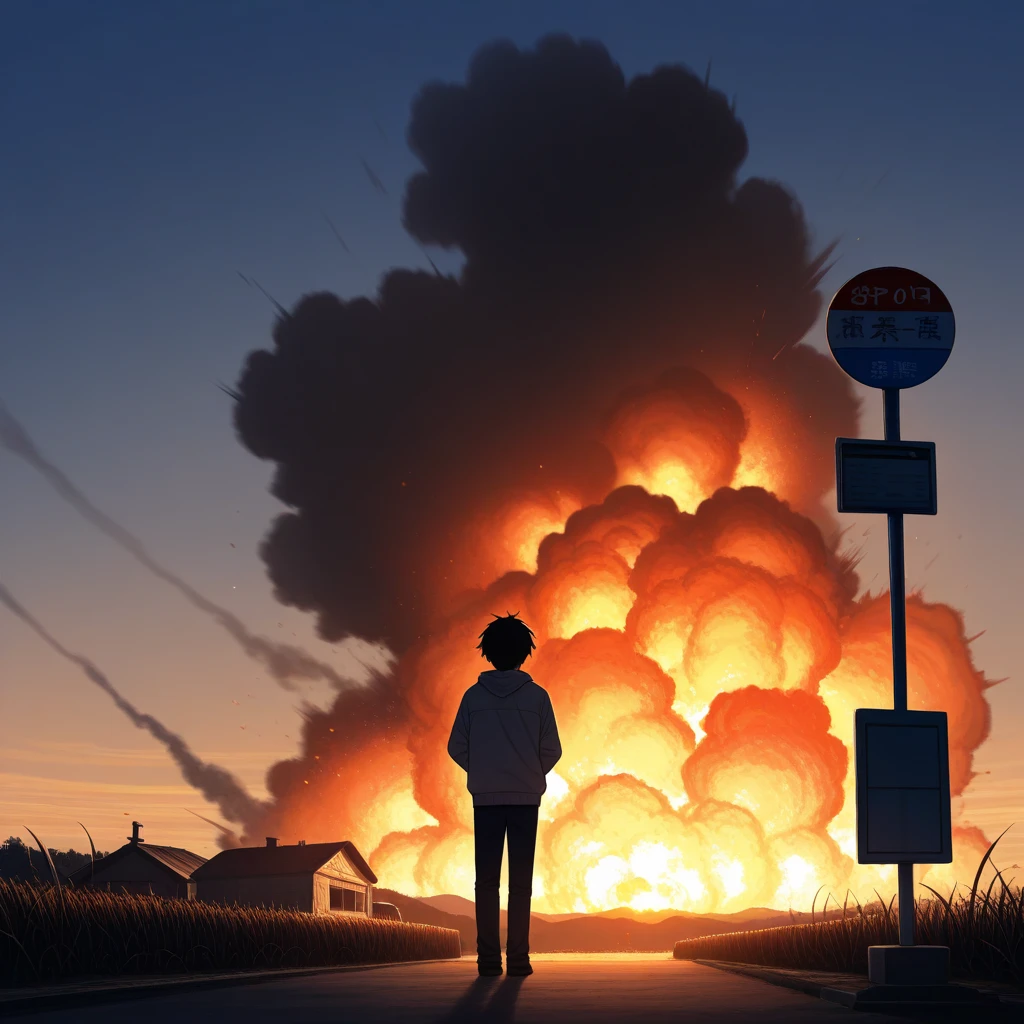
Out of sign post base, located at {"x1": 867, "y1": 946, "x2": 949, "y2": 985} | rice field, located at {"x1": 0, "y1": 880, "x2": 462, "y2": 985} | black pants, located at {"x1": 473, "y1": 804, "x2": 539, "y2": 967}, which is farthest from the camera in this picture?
rice field, located at {"x1": 0, "y1": 880, "x2": 462, "y2": 985}

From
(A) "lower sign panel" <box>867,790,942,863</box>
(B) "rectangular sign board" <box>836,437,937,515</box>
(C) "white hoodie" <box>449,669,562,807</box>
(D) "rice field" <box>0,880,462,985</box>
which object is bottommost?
(D) "rice field" <box>0,880,462,985</box>

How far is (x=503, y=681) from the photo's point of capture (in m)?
11.3

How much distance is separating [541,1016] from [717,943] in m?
20.0

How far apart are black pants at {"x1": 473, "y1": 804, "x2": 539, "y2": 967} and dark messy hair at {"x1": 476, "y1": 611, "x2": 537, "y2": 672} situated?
124cm

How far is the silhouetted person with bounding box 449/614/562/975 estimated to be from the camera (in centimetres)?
1080

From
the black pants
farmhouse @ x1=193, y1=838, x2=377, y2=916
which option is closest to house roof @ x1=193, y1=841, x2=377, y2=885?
farmhouse @ x1=193, y1=838, x2=377, y2=916

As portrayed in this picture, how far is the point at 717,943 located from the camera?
2625cm

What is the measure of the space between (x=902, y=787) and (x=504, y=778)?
3115 millimetres

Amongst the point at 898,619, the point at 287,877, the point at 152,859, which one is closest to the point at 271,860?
the point at 287,877

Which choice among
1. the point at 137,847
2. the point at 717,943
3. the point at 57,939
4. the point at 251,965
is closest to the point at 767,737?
the point at 137,847

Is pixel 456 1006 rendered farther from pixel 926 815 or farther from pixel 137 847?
pixel 137 847

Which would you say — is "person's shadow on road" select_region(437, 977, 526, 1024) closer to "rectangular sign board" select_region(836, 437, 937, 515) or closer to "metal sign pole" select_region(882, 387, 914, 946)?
"metal sign pole" select_region(882, 387, 914, 946)

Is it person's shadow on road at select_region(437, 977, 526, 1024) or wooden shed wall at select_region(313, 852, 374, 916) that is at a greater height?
person's shadow on road at select_region(437, 977, 526, 1024)

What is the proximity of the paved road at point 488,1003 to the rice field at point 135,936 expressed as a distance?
2.06 meters
